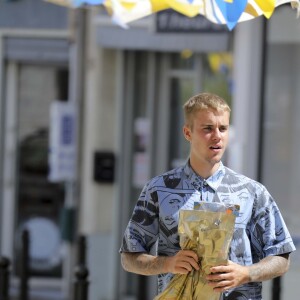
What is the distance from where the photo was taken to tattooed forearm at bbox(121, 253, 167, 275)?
4141mm

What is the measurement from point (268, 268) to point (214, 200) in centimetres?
35

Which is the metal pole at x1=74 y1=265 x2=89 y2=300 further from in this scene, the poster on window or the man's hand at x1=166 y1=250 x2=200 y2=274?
the man's hand at x1=166 y1=250 x2=200 y2=274

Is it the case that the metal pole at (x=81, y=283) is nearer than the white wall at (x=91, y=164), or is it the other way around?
the metal pole at (x=81, y=283)

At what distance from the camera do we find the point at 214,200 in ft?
13.7

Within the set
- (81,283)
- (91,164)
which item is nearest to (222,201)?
(81,283)

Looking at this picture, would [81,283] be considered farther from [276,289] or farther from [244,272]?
[244,272]

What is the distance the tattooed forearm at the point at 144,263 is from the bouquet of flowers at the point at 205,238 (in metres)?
0.11

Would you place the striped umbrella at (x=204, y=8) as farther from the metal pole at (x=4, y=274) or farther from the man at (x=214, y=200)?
the metal pole at (x=4, y=274)

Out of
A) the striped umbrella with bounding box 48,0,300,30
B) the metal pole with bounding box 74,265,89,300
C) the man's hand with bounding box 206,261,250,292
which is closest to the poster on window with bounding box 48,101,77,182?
the metal pole with bounding box 74,265,89,300

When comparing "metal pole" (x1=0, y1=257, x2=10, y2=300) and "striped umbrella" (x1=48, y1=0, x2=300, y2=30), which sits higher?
"striped umbrella" (x1=48, y1=0, x2=300, y2=30)

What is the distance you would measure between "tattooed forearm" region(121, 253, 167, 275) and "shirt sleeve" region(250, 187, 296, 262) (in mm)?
404

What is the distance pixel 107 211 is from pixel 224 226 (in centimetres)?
664

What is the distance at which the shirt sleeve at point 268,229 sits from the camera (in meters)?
4.18

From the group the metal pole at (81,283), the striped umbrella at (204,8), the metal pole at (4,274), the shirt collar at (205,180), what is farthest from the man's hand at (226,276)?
the metal pole at (4,274)
